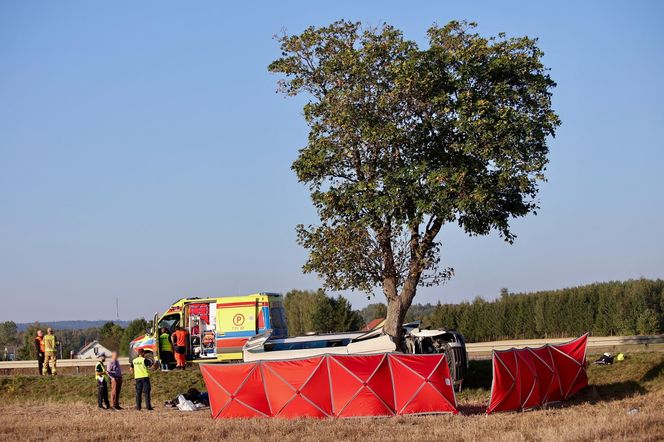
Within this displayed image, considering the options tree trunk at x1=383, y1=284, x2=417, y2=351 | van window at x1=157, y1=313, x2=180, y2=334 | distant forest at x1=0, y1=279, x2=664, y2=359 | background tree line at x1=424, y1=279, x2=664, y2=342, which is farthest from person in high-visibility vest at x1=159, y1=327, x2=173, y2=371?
background tree line at x1=424, y1=279, x2=664, y2=342

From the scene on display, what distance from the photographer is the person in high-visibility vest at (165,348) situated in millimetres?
33281

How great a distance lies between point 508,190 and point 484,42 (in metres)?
4.92

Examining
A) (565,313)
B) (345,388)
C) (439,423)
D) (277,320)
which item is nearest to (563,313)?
(565,313)

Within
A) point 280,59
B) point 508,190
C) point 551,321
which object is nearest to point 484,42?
point 508,190

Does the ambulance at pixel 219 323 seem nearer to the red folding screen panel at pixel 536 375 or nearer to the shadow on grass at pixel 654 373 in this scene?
the red folding screen panel at pixel 536 375

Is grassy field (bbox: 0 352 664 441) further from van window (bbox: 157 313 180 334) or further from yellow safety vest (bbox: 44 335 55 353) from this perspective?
van window (bbox: 157 313 180 334)

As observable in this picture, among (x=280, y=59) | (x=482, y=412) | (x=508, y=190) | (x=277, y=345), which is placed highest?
(x=280, y=59)

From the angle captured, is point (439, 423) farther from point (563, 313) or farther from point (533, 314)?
point (533, 314)

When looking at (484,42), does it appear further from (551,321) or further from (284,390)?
(551,321)

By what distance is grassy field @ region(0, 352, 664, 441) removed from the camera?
60.7ft

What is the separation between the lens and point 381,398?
22484 millimetres

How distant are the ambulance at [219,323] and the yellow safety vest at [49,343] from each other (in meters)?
3.01

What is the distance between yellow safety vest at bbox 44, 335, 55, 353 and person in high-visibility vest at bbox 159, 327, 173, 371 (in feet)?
14.6

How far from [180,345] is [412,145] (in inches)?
460
